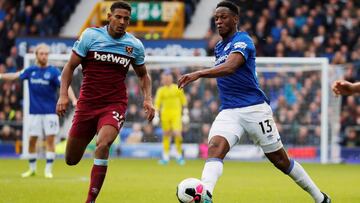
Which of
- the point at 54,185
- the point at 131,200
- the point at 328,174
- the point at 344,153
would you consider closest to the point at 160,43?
the point at 344,153

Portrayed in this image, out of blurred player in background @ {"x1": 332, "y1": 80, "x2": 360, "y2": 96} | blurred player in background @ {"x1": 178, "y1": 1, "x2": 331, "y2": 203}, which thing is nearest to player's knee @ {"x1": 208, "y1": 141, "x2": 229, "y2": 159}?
blurred player in background @ {"x1": 178, "y1": 1, "x2": 331, "y2": 203}

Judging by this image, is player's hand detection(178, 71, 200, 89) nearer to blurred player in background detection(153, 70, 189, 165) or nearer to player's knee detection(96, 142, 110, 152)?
player's knee detection(96, 142, 110, 152)

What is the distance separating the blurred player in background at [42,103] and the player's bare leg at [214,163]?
742 cm

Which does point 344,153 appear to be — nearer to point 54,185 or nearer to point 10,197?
point 54,185

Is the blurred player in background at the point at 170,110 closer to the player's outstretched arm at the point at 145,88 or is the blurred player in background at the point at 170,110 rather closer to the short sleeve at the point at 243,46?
the player's outstretched arm at the point at 145,88

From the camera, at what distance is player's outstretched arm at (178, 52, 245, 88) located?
9.30 metres

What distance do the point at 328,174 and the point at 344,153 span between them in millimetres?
5687

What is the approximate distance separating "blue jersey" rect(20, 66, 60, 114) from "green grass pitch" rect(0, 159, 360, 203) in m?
1.31

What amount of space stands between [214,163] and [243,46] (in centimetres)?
134

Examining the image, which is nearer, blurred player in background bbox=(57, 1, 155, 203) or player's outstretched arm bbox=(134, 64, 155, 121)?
blurred player in background bbox=(57, 1, 155, 203)

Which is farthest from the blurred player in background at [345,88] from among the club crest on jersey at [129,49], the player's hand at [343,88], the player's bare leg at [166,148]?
the player's bare leg at [166,148]

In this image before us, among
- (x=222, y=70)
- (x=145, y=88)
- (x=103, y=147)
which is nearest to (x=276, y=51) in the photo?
(x=145, y=88)

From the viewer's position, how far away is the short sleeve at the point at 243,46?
10094 millimetres

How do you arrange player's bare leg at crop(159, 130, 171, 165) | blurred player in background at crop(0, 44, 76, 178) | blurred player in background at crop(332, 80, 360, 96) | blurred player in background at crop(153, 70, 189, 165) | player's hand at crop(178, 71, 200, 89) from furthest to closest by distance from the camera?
1. blurred player in background at crop(153, 70, 189, 165)
2. player's bare leg at crop(159, 130, 171, 165)
3. blurred player in background at crop(0, 44, 76, 178)
4. player's hand at crop(178, 71, 200, 89)
5. blurred player in background at crop(332, 80, 360, 96)
